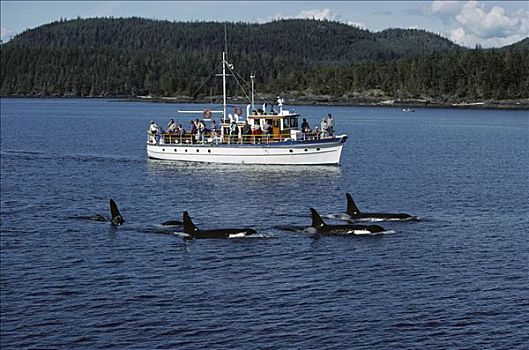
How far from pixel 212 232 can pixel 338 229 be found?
20.0ft

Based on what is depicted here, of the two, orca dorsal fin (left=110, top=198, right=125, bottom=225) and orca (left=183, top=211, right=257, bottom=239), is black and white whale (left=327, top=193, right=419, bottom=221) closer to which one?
orca (left=183, top=211, right=257, bottom=239)

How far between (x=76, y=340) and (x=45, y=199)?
93.8ft

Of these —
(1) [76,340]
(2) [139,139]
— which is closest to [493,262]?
(1) [76,340]

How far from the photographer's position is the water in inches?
1105

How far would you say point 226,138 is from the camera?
75000 millimetres

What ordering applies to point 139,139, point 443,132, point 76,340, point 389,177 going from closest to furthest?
point 76,340 < point 389,177 < point 139,139 < point 443,132

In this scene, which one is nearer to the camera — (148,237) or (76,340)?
(76,340)

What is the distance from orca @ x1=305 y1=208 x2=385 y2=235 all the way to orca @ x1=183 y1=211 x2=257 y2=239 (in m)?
3.09

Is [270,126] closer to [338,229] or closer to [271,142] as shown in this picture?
[271,142]

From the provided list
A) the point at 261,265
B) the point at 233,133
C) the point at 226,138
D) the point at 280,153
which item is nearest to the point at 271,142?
the point at 280,153

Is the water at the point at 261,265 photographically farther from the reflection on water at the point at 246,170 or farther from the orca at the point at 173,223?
the orca at the point at 173,223

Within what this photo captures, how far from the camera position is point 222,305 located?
101ft

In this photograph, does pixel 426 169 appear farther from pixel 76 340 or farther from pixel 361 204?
pixel 76 340

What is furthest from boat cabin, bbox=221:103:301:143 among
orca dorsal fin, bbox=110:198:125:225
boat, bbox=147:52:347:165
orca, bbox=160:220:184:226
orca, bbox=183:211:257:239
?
orca, bbox=183:211:257:239
